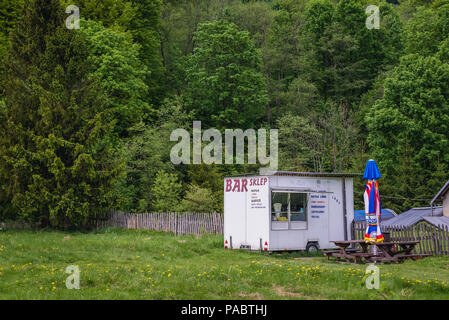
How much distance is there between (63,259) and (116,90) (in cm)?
2606

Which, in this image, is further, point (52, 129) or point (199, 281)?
→ point (52, 129)

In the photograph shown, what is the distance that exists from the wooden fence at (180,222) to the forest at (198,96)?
217 centimetres

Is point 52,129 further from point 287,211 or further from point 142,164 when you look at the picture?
point 287,211

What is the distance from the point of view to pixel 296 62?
51.4 m

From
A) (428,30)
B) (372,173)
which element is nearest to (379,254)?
(372,173)

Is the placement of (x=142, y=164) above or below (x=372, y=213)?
above

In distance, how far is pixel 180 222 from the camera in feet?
91.2

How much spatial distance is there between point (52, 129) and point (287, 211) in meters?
16.3

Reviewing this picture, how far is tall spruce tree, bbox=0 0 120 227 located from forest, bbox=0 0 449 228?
85 mm

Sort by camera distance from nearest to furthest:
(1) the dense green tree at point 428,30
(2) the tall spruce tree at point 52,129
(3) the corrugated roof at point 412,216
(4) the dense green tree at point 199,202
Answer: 1. (3) the corrugated roof at point 412,216
2. (2) the tall spruce tree at point 52,129
3. (4) the dense green tree at point 199,202
4. (1) the dense green tree at point 428,30

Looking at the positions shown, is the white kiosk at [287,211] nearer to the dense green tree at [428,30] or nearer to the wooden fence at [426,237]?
the wooden fence at [426,237]

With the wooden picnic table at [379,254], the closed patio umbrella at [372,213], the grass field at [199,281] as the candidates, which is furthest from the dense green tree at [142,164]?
the closed patio umbrella at [372,213]

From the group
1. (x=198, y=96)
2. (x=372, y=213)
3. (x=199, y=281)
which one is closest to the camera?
(x=199, y=281)

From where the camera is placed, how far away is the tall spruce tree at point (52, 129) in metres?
29.3
